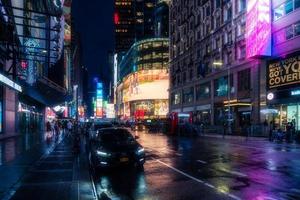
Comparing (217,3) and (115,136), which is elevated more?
(217,3)

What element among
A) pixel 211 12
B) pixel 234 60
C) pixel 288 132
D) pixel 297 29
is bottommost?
pixel 288 132

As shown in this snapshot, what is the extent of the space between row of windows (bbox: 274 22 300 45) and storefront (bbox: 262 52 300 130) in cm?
201

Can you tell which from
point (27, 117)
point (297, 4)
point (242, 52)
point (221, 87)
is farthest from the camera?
point (221, 87)

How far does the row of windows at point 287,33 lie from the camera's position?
4231 centimetres

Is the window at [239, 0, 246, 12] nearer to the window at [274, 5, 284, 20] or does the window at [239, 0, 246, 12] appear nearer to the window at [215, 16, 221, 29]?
the window at [215, 16, 221, 29]

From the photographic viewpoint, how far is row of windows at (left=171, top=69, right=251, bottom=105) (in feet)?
176

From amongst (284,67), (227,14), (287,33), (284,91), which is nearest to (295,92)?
(284,91)

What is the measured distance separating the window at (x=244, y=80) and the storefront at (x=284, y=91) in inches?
213

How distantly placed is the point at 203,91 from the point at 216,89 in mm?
6239

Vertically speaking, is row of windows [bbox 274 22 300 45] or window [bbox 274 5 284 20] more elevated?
window [bbox 274 5 284 20]

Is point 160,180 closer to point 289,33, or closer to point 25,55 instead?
point 25,55

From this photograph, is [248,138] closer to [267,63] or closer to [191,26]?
[267,63]

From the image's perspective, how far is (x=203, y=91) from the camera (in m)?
71.0

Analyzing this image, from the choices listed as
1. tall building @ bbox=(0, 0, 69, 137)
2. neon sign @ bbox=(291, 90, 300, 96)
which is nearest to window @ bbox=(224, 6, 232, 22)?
neon sign @ bbox=(291, 90, 300, 96)
